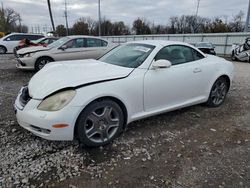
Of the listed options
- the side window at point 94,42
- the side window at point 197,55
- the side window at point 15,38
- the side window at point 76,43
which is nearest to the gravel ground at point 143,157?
the side window at point 197,55

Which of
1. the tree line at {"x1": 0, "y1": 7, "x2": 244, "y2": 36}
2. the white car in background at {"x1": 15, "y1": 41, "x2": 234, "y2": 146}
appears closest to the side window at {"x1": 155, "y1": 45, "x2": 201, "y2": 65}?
the white car in background at {"x1": 15, "y1": 41, "x2": 234, "y2": 146}

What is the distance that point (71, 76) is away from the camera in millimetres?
2801

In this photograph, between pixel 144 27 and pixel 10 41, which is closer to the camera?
pixel 10 41

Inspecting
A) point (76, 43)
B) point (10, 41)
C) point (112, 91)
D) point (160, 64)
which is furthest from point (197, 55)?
point (10, 41)

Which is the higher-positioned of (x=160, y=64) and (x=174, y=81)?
(x=160, y=64)

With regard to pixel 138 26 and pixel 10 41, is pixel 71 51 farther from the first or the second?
pixel 138 26

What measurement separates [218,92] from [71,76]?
3.15 metres

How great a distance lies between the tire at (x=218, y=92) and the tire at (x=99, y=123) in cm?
229

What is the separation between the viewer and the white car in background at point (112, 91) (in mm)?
2549

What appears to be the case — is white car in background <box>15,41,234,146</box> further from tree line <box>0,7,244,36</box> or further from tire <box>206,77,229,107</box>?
tree line <box>0,7,244,36</box>

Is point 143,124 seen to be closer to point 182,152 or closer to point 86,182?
point 182,152

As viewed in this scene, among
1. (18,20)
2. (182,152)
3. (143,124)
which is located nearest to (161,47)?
(143,124)

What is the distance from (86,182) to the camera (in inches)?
88.0

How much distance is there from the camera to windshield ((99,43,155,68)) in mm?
3330
